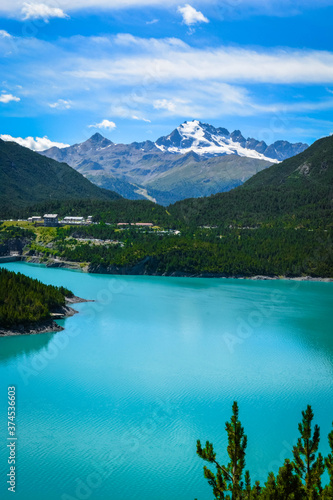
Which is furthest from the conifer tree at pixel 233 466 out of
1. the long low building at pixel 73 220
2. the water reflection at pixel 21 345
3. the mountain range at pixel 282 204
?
the long low building at pixel 73 220

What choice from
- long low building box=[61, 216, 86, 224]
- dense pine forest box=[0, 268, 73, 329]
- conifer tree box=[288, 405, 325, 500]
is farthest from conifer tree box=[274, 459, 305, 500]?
long low building box=[61, 216, 86, 224]

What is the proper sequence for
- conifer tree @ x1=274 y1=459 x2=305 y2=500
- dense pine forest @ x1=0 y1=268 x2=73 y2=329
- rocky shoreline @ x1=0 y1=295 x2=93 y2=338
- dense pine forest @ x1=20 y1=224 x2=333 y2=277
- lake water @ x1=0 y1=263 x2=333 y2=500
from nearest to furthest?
conifer tree @ x1=274 y1=459 x2=305 y2=500
lake water @ x1=0 y1=263 x2=333 y2=500
rocky shoreline @ x1=0 y1=295 x2=93 y2=338
dense pine forest @ x1=0 y1=268 x2=73 y2=329
dense pine forest @ x1=20 y1=224 x2=333 y2=277

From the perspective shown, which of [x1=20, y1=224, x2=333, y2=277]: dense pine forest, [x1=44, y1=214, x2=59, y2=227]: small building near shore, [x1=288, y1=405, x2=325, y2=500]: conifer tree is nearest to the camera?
[x1=288, y1=405, x2=325, y2=500]: conifer tree

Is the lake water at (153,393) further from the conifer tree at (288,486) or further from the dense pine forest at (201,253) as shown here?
the dense pine forest at (201,253)

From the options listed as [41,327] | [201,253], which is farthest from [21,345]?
[201,253]

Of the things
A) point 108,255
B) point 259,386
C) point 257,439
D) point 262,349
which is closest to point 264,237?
point 108,255

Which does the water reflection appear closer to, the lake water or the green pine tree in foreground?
the lake water
